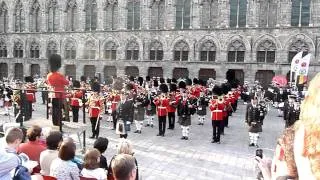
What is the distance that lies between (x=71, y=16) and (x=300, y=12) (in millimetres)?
22469

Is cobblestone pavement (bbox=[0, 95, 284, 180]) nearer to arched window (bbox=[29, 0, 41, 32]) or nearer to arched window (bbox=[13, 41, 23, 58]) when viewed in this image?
arched window (bbox=[29, 0, 41, 32])

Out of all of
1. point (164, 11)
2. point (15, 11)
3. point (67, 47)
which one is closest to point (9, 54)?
point (15, 11)

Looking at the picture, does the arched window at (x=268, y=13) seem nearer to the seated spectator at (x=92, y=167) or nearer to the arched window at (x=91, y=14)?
the arched window at (x=91, y=14)

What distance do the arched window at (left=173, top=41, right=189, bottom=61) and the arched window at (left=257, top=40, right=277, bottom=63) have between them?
6.41m

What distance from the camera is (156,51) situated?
3525 cm

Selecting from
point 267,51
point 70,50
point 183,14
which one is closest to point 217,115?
point 267,51

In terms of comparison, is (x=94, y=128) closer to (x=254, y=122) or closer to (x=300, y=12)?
(x=254, y=122)

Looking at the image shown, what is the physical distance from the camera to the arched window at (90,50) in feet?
125

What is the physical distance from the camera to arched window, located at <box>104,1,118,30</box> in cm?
3694

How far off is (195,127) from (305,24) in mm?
16580

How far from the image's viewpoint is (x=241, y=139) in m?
15.1

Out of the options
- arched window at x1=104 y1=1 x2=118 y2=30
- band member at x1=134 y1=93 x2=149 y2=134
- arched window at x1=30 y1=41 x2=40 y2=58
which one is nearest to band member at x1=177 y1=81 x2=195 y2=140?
band member at x1=134 y1=93 x2=149 y2=134

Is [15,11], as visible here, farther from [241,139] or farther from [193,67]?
[241,139]

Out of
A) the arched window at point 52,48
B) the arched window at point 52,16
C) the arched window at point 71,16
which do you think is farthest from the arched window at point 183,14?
the arched window at point 52,48
